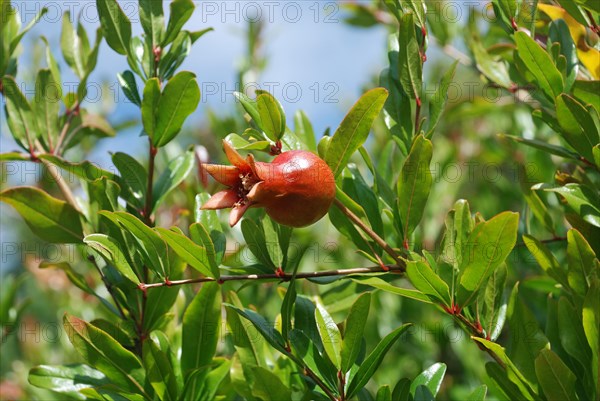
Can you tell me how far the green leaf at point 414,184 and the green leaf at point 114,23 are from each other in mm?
540

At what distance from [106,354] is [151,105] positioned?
40 centimetres

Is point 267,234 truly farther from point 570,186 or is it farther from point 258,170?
point 570,186

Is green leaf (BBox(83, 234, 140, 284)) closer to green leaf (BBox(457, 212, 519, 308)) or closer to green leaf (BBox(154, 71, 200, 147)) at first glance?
green leaf (BBox(154, 71, 200, 147))

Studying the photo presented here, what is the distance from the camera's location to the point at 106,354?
0.97 meters

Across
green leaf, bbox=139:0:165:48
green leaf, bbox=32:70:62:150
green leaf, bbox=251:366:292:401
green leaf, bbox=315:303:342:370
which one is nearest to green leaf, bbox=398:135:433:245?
green leaf, bbox=315:303:342:370

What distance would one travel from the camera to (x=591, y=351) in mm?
937

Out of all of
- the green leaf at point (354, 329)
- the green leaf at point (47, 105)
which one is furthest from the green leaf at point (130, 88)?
the green leaf at point (354, 329)

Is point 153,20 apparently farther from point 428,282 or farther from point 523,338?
point 523,338

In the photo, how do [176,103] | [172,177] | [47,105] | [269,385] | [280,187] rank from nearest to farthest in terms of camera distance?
[280,187] < [269,385] < [176,103] < [172,177] < [47,105]

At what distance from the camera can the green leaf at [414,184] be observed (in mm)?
902

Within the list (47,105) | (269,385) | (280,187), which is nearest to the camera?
(280,187)

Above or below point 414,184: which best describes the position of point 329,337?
below

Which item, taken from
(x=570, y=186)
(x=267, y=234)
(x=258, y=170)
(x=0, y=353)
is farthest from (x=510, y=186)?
(x=0, y=353)

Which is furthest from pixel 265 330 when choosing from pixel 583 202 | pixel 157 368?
pixel 583 202
